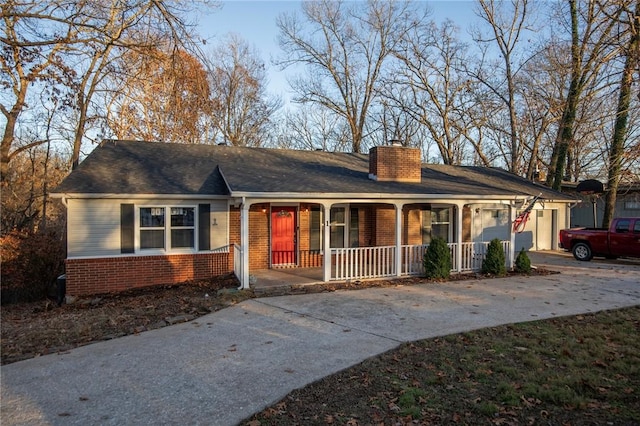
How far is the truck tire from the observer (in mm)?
15820

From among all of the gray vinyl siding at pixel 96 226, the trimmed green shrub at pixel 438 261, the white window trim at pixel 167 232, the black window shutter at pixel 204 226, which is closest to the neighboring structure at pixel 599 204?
the trimmed green shrub at pixel 438 261

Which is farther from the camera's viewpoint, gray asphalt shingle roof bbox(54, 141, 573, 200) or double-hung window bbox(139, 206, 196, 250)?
double-hung window bbox(139, 206, 196, 250)

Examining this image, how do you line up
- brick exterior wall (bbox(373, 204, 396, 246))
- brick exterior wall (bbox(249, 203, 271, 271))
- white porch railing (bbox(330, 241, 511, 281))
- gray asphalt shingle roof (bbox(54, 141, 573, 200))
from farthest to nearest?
1. brick exterior wall (bbox(373, 204, 396, 246))
2. brick exterior wall (bbox(249, 203, 271, 271))
3. white porch railing (bbox(330, 241, 511, 281))
4. gray asphalt shingle roof (bbox(54, 141, 573, 200))

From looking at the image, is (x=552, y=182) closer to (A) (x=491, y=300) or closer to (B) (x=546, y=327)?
(A) (x=491, y=300)

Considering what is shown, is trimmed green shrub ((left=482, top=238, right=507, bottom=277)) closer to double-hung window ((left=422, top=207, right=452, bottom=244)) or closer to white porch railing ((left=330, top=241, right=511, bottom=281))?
white porch railing ((left=330, top=241, right=511, bottom=281))

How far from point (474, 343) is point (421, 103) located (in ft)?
76.8

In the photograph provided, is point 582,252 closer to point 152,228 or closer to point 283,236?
point 283,236

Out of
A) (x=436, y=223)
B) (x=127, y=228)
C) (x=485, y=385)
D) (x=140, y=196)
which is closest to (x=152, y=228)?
(x=127, y=228)

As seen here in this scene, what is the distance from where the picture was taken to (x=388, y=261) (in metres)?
11.6

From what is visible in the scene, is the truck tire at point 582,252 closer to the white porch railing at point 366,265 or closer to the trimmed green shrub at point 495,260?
the trimmed green shrub at point 495,260

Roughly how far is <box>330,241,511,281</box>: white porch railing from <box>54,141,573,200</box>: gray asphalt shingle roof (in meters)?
1.62

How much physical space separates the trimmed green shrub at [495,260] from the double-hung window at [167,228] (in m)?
8.40

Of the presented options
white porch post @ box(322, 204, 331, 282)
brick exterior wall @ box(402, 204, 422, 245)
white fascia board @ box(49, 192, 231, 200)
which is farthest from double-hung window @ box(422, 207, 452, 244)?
white fascia board @ box(49, 192, 231, 200)

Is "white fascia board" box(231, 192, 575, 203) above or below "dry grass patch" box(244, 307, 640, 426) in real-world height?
above
